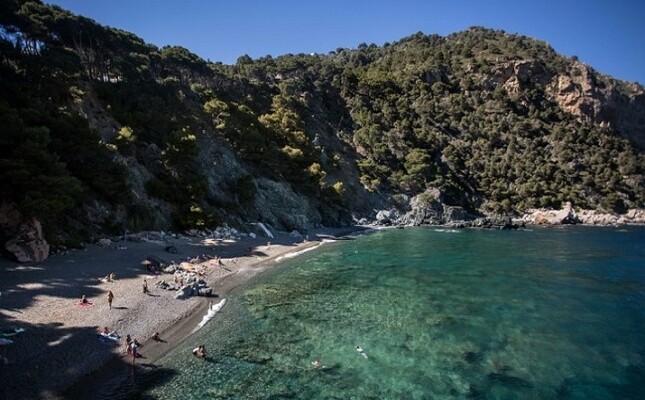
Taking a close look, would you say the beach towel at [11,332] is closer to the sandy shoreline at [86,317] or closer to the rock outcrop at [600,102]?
the sandy shoreline at [86,317]

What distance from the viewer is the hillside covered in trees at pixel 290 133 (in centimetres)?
3844

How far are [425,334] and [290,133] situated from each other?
203 feet

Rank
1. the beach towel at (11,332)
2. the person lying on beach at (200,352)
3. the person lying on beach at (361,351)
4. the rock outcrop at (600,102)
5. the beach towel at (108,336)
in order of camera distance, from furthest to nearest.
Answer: the rock outcrop at (600,102), the person lying on beach at (361,351), the beach towel at (108,336), the person lying on beach at (200,352), the beach towel at (11,332)

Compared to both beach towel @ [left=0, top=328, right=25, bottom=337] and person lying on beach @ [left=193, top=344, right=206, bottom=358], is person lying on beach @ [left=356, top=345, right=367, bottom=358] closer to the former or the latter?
person lying on beach @ [left=193, top=344, right=206, bottom=358]

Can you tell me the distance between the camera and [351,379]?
17.4 metres

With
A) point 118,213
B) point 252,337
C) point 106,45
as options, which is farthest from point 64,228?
point 106,45

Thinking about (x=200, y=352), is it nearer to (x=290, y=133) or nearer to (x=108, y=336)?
(x=108, y=336)

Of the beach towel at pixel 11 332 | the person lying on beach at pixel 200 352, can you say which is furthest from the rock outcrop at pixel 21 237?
the person lying on beach at pixel 200 352

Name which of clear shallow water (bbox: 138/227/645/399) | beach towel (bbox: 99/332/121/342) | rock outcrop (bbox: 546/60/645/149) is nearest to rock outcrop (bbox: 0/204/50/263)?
beach towel (bbox: 99/332/121/342)

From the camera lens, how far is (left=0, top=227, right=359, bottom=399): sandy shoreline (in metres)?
15.8

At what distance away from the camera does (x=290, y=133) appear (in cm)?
7925

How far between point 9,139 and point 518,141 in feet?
397

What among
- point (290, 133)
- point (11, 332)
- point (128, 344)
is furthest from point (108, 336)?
point (290, 133)

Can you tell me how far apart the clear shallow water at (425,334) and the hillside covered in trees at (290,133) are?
1893 cm
